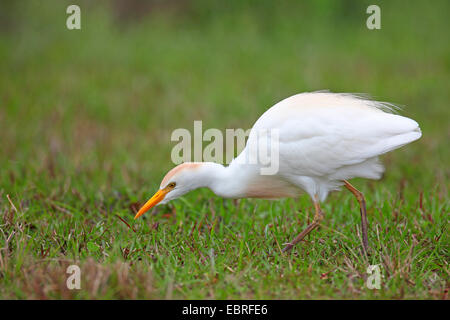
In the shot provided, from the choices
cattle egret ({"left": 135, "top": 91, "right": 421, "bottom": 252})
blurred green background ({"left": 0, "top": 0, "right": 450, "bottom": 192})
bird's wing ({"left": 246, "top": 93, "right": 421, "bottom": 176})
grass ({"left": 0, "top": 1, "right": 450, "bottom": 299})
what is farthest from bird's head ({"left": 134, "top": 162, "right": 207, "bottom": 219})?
blurred green background ({"left": 0, "top": 0, "right": 450, "bottom": 192})

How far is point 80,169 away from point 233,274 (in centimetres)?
264

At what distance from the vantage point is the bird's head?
3795 millimetres

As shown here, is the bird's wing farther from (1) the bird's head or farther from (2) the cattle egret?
(1) the bird's head

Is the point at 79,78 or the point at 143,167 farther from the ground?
the point at 79,78

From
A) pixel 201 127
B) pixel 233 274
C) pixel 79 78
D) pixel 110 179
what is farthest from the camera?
pixel 79 78

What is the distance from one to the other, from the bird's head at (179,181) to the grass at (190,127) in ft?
0.95

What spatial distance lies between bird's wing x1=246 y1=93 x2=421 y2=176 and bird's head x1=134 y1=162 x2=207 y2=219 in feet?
1.53

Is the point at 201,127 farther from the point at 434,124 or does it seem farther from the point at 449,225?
the point at 449,225

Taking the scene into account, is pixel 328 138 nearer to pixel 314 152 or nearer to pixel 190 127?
pixel 314 152

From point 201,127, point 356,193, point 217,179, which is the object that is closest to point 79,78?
point 201,127

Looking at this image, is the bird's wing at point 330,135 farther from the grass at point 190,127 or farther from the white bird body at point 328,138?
the grass at point 190,127

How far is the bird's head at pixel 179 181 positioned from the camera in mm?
3795

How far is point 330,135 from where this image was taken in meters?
3.62
